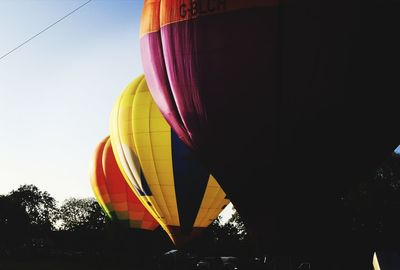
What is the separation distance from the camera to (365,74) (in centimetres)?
539

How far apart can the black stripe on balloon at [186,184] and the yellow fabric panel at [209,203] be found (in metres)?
0.14

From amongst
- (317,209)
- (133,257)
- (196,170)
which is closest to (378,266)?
(317,209)

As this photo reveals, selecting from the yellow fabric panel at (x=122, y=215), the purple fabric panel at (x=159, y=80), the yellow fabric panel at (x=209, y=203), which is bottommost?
the yellow fabric panel at (x=209, y=203)

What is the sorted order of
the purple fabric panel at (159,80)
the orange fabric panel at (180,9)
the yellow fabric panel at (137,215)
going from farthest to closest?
the yellow fabric panel at (137,215)
the purple fabric panel at (159,80)
the orange fabric panel at (180,9)

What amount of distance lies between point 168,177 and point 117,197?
580cm

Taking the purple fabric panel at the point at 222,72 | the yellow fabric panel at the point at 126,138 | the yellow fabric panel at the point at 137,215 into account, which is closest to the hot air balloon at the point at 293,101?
the purple fabric panel at the point at 222,72

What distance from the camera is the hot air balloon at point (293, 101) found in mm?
5387

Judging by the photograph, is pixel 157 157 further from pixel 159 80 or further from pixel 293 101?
pixel 293 101

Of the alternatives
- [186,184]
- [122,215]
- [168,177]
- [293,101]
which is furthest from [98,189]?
[293,101]

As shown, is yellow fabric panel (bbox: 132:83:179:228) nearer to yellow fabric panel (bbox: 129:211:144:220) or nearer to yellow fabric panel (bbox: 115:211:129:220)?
yellow fabric panel (bbox: 129:211:144:220)

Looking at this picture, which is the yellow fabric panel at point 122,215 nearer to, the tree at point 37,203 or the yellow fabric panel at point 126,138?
the yellow fabric panel at point 126,138

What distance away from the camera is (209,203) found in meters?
12.0

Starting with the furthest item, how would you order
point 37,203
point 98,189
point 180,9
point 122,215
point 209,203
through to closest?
point 37,203 < point 98,189 < point 122,215 < point 209,203 < point 180,9

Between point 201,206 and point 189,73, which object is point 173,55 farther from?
point 201,206
